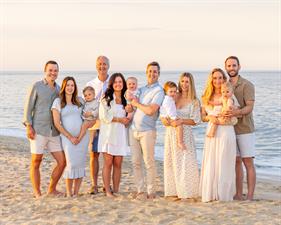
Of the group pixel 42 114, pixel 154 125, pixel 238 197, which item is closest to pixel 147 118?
pixel 154 125

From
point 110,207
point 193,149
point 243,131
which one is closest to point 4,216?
point 110,207

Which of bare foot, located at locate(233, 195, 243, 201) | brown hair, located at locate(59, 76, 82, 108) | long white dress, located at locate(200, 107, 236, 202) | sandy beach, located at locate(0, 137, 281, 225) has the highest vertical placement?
brown hair, located at locate(59, 76, 82, 108)

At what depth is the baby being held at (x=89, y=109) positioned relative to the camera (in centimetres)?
735

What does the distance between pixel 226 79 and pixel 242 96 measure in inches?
12.9

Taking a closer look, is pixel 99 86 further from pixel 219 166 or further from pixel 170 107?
pixel 219 166

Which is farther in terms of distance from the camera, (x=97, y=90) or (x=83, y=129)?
(x=97, y=90)

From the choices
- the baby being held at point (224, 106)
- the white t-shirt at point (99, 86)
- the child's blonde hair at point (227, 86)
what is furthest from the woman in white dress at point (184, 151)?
the white t-shirt at point (99, 86)

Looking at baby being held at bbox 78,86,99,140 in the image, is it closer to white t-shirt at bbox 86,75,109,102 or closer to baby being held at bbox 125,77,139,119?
white t-shirt at bbox 86,75,109,102

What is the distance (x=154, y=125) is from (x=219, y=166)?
103 cm

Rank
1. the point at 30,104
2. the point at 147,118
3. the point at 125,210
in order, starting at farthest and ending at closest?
the point at 147,118 < the point at 30,104 < the point at 125,210

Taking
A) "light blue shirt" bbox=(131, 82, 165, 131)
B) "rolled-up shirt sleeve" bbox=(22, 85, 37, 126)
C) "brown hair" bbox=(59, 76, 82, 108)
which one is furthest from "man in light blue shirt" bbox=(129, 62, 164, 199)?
"rolled-up shirt sleeve" bbox=(22, 85, 37, 126)

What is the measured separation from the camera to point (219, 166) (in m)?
7.14

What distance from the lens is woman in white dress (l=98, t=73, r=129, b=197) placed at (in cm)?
739

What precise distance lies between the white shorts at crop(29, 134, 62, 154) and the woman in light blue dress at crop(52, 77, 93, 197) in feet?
0.29
